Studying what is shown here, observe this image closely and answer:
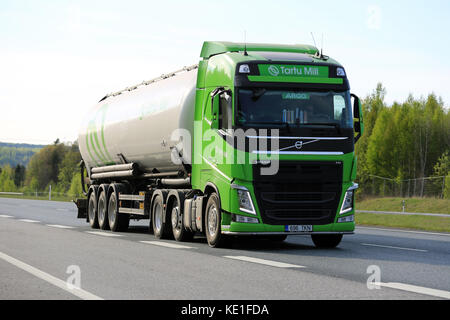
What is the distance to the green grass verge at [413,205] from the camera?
50.3 metres

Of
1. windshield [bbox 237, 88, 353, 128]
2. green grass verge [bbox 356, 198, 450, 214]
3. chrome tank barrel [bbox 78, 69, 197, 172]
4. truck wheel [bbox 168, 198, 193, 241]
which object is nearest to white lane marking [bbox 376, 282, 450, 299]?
windshield [bbox 237, 88, 353, 128]

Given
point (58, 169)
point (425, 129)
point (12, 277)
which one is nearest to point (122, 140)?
point (12, 277)

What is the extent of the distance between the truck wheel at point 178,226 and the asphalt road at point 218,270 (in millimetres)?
235

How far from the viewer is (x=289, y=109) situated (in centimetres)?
1491

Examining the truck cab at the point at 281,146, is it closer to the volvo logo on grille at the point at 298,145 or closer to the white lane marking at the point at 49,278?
the volvo logo on grille at the point at 298,145

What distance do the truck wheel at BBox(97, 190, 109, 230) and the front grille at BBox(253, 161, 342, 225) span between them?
381 inches

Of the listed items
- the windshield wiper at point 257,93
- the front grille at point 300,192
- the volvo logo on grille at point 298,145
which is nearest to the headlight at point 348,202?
the front grille at point 300,192

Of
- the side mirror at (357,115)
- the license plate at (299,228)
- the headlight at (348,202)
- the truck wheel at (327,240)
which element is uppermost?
the side mirror at (357,115)

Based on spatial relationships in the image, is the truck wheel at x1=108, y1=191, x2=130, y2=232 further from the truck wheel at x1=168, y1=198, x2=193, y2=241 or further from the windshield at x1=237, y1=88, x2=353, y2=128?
the windshield at x1=237, y1=88, x2=353, y2=128

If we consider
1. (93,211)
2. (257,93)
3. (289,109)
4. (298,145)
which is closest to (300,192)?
(298,145)

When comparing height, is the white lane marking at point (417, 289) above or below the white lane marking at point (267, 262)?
below

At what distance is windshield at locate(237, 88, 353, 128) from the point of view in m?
14.8

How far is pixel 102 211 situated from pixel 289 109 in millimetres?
10501
